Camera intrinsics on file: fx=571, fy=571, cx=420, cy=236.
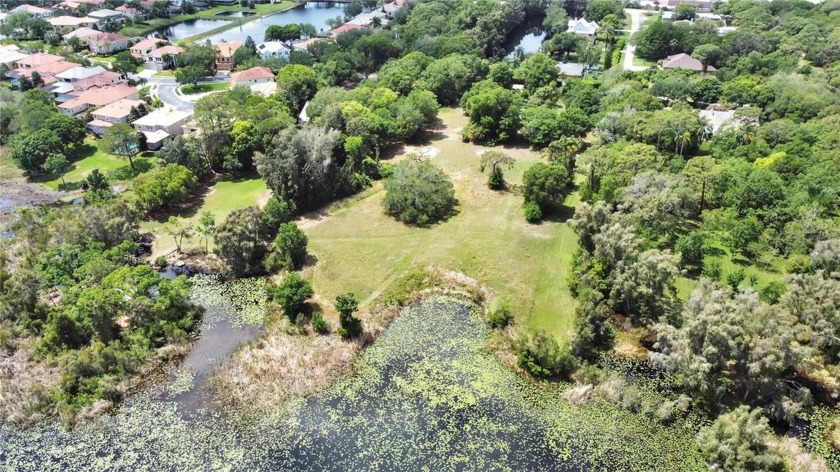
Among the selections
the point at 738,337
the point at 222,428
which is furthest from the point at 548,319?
the point at 222,428

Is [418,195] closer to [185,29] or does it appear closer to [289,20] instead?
[289,20]

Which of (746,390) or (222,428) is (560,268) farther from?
(222,428)

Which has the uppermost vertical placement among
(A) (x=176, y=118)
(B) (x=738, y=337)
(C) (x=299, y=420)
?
(A) (x=176, y=118)

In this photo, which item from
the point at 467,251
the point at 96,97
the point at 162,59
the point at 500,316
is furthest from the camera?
the point at 162,59

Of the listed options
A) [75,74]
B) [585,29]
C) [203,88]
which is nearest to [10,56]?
[75,74]

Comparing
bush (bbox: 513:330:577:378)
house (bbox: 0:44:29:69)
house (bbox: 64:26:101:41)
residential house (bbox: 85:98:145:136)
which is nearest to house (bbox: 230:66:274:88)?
residential house (bbox: 85:98:145:136)

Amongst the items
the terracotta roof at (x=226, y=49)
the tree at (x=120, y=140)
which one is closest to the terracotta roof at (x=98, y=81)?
the terracotta roof at (x=226, y=49)

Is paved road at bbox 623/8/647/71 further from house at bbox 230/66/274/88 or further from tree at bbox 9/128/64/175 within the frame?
tree at bbox 9/128/64/175
